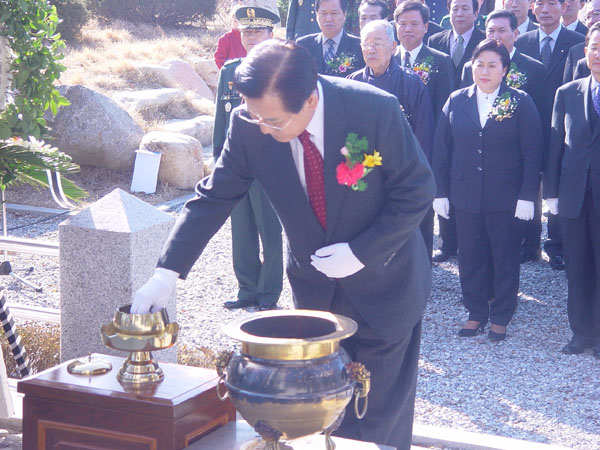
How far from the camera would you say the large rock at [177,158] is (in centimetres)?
1050

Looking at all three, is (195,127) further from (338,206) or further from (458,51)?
(338,206)

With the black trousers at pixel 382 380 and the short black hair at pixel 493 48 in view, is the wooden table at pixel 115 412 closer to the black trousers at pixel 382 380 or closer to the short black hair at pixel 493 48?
the black trousers at pixel 382 380

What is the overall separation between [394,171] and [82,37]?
55.7 ft

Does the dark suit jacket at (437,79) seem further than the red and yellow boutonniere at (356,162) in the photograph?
Yes

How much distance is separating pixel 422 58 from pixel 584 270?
7.46ft

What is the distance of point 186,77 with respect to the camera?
16219 mm

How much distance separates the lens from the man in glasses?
6.40 m

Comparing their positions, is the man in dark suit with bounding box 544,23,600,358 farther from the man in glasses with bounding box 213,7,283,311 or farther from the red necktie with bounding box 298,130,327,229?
the red necktie with bounding box 298,130,327,229

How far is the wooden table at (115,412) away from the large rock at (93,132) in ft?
25.4

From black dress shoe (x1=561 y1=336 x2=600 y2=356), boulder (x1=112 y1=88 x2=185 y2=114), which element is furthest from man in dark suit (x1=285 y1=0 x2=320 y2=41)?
black dress shoe (x1=561 y1=336 x2=600 y2=356)

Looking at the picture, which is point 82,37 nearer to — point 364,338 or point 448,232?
point 448,232

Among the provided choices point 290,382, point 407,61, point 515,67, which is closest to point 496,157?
point 515,67

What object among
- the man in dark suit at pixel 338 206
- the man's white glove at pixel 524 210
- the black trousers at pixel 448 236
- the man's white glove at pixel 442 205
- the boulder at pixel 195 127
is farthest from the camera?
the boulder at pixel 195 127

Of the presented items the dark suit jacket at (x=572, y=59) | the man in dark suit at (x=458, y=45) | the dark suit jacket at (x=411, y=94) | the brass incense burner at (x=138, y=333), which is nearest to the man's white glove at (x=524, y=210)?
the dark suit jacket at (x=411, y=94)
